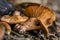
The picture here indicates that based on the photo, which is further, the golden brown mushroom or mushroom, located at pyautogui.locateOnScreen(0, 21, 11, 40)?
the golden brown mushroom

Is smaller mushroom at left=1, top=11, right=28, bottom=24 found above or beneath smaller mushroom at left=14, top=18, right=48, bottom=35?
above

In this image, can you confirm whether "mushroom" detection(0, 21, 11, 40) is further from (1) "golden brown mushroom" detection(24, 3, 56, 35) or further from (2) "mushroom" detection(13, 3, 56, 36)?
(1) "golden brown mushroom" detection(24, 3, 56, 35)

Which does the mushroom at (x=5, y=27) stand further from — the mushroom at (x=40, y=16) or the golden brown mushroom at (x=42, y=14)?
the golden brown mushroom at (x=42, y=14)

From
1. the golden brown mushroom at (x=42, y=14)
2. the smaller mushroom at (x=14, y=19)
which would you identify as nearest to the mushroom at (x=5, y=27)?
the smaller mushroom at (x=14, y=19)

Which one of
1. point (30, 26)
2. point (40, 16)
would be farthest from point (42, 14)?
point (30, 26)

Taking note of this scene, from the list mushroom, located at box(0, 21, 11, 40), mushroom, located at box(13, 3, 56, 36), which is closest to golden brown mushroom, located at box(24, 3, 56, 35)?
mushroom, located at box(13, 3, 56, 36)

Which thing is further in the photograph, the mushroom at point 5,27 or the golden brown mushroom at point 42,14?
the golden brown mushroom at point 42,14

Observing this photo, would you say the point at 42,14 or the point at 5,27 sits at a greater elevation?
the point at 42,14

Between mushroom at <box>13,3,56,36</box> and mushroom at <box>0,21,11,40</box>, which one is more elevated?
mushroom at <box>13,3,56,36</box>

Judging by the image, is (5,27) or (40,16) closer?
(5,27)

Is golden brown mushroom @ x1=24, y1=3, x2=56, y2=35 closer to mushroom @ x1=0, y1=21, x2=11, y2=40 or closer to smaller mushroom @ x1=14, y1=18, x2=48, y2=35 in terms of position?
smaller mushroom @ x1=14, y1=18, x2=48, y2=35

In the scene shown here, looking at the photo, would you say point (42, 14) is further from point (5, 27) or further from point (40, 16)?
point (5, 27)

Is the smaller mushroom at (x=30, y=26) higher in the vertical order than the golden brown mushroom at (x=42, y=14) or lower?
lower
